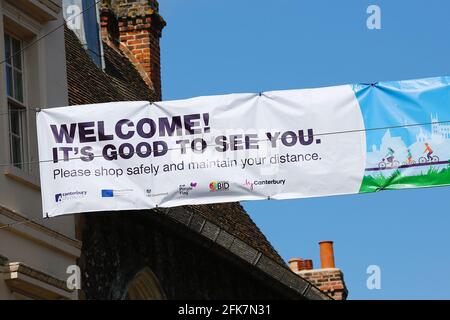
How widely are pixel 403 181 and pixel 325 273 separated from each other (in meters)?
16.7

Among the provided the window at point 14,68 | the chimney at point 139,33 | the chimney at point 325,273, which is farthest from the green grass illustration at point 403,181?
the chimney at point 325,273

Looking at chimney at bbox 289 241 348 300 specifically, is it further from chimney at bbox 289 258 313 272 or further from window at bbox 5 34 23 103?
window at bbox 5 34 23 103

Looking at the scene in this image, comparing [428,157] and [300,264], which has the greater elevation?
[428,157]

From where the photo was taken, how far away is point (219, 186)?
53.5 feet

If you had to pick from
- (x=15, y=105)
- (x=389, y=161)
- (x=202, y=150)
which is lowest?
(x=389, y=161)

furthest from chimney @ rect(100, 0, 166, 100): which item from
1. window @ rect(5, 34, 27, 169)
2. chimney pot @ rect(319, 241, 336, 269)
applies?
window @ rect(5, 34, 27, 169)

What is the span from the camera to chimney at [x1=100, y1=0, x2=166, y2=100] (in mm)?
28078

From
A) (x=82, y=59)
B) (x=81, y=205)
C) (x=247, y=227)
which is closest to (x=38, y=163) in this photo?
(x=81, y=205)

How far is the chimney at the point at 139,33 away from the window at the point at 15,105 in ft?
31.6

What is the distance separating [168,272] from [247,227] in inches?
182

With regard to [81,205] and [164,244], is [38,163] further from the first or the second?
[164,244]

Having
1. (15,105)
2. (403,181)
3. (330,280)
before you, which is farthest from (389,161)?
(330,280)

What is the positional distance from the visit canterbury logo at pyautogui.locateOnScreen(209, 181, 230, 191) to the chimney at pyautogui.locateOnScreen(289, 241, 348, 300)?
1567 centimetres

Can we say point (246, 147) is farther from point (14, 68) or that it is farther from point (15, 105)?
point (14, 68)
